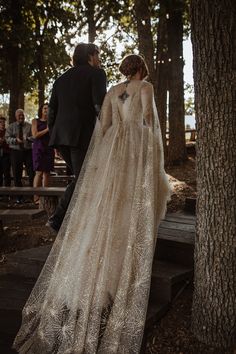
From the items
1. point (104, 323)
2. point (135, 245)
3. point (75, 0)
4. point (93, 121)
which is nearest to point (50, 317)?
point (104, 323)

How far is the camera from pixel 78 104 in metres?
4.11

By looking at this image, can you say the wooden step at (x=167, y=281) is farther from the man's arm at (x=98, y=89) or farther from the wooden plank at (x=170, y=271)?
the man's arm at (x=98, y=89)

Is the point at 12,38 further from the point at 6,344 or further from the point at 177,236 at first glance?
the point at 6,344

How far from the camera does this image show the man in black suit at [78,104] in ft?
13.4

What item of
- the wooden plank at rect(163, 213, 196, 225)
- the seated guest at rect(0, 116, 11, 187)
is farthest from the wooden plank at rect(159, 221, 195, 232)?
the seated guest at rect(0, 116, 11, 187)

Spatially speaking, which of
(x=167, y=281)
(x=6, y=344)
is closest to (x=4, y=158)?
(x=6, y=344)

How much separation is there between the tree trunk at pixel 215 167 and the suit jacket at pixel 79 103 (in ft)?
4.22

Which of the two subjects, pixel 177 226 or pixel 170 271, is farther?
pixel 177 226

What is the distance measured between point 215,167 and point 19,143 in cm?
597

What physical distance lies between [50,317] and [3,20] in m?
11.3

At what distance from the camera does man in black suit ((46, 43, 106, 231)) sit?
4074 millimetres

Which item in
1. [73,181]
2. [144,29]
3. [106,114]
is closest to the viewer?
[106,114]

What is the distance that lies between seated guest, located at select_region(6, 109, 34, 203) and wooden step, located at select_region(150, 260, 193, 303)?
208 inches

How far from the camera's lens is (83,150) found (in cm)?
418
